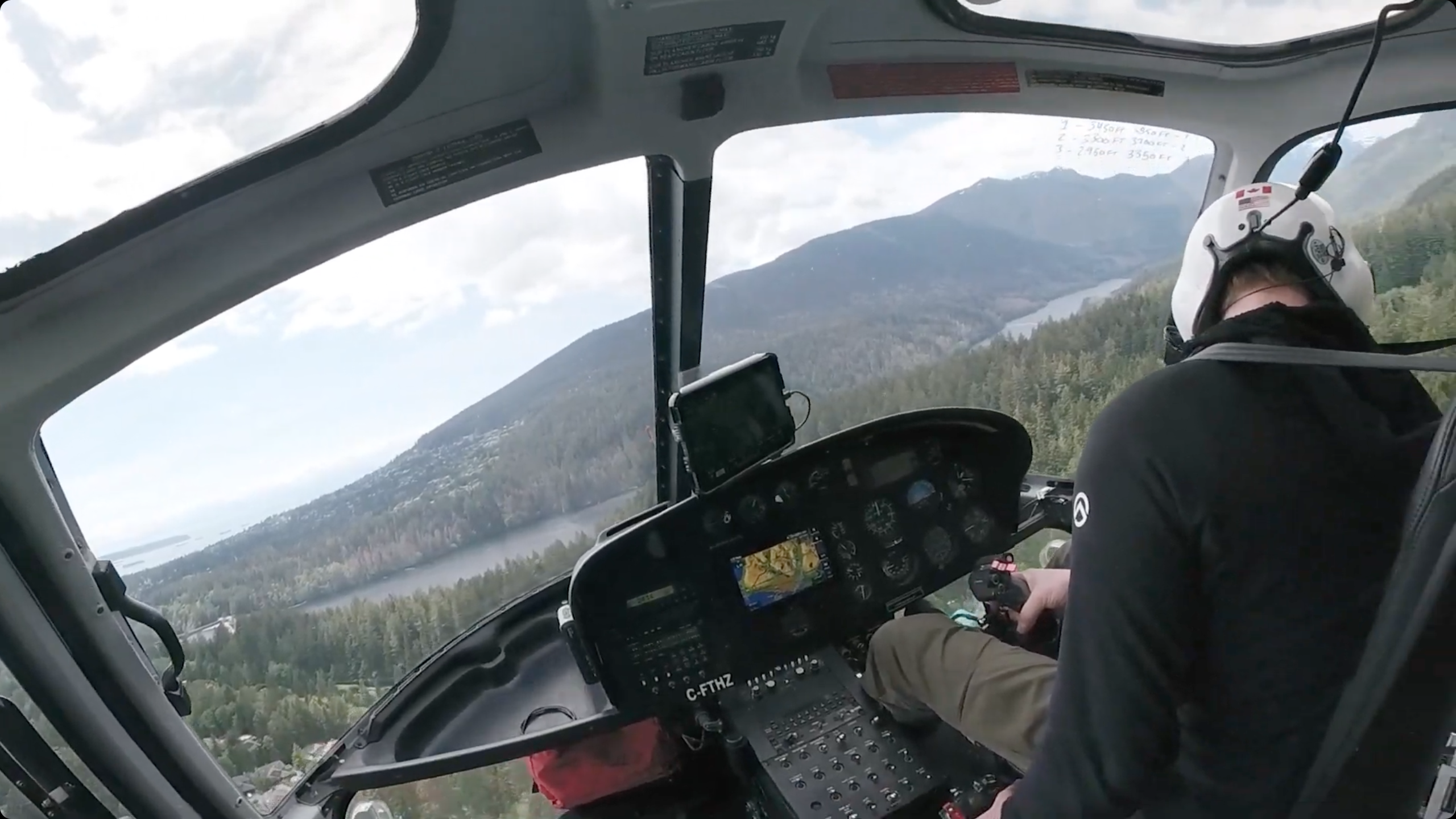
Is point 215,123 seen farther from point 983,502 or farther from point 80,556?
point 983,502

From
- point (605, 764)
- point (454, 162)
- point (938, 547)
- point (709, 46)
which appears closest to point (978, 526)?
point (938, 547)

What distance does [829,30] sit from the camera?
171cm

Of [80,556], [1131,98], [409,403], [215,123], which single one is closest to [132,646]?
[80,556]

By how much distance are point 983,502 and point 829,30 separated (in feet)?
4.30

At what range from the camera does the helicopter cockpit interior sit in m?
1.36

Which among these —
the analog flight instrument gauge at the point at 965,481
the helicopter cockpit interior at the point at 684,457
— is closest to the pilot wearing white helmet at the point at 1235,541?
the helicopter cockpit interior at the point at 684,457

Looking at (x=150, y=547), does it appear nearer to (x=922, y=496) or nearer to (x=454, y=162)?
(x=454, y=162)

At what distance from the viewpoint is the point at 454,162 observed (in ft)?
5.32

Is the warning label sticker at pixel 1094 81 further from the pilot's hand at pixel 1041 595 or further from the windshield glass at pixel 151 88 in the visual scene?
the windshield glass at pixel 151 88

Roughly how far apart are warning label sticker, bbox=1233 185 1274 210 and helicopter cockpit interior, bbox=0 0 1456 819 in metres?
0.07

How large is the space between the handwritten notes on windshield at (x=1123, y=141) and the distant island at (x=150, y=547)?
233 centimetres

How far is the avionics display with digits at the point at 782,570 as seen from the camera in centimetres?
207

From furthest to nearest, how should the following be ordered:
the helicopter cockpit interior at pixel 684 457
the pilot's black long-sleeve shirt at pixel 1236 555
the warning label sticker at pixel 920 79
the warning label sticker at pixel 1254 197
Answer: the warning label sticker at pixel 920 79 < the helicopter cockpit interior at pixel 684 457 < the warning label sticker at pixel 1254 197 < the pilot's black long-sleeve shirt at pixel 1236 555

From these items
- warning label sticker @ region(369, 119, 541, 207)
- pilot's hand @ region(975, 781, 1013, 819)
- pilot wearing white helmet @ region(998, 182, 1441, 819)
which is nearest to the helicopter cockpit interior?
warning label sticker @ region(369, 119, 541, 207)
